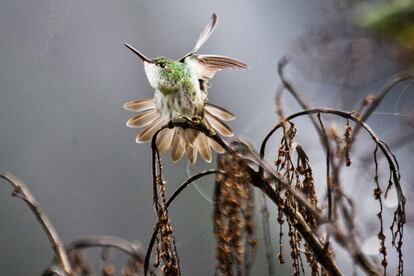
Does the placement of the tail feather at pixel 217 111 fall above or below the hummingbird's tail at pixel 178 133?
above

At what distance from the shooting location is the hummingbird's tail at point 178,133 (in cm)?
170

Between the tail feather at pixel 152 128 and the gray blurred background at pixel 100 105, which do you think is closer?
the tail feather at pixel 152 128

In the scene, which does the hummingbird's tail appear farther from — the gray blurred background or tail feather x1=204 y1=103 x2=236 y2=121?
the gray blurred background

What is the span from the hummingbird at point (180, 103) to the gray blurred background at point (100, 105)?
0.50 m

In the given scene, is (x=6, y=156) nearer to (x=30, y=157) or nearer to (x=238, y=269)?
(x=30, y=157)

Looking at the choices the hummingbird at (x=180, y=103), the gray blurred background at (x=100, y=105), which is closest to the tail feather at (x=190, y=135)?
the hummingbird at (x=180, y=103)

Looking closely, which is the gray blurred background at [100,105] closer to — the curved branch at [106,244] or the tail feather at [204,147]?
the tail feather at [204,147]

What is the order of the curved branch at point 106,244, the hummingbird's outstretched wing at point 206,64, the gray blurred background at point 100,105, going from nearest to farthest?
the curved branch at point 106,244 < the hummingbird's outstretched wing at point 206,64 < the gray blurred background at point 100,105

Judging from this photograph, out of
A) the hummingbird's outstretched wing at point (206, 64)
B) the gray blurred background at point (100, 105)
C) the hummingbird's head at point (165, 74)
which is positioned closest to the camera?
the hummingbird's outstretched wing at point (206, 64)

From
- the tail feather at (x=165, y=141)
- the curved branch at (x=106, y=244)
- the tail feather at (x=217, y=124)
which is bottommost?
the curved branch at (x=106, y=244)

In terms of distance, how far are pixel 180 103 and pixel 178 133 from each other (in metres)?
0.10

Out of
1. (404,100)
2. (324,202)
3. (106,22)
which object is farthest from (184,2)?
(324,202)

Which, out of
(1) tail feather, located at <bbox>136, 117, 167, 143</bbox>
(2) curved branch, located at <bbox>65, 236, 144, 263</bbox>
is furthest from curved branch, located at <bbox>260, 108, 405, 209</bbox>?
(1) tail feather, located at <bbox>136, 117, 167, 143</bbox>

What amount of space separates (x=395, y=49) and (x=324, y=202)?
0.39 meters
